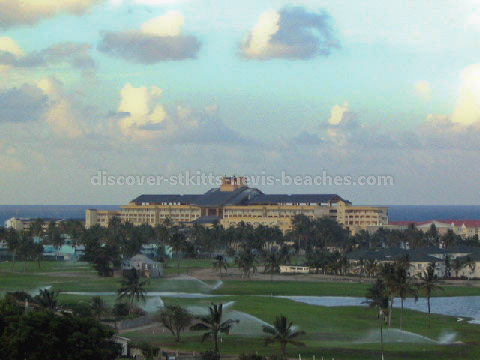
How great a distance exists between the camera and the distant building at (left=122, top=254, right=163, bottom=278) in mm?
154750

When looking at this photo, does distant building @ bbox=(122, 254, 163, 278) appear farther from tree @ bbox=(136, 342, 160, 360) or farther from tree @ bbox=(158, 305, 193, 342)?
tree @ bbox=(136, 342, 160, 360)

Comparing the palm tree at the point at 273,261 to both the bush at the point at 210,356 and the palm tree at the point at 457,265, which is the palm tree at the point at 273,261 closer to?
the palm tree at the point at 457,265

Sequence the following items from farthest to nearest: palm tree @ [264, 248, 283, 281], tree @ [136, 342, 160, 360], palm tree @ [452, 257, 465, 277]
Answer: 1. palm tree @ [264, 248, 283, 281]
2. palm tree @ [452, 257, 465, 277]
3. tree @ [136, 342, 160, 360]

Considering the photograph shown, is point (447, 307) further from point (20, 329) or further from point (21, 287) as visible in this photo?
point (20, 329)

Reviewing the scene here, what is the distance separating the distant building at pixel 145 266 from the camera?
154750mm

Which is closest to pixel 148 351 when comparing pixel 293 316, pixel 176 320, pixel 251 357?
pixel 251 357

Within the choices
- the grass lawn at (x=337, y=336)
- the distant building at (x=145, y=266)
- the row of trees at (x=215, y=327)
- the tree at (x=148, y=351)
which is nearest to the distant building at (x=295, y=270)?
the distant building at (x=145, y=266)

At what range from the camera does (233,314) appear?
9975cm

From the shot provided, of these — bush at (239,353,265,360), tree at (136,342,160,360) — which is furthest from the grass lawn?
tree at (136,342,160,360)

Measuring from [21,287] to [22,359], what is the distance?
74.7 meters

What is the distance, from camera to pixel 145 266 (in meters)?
156

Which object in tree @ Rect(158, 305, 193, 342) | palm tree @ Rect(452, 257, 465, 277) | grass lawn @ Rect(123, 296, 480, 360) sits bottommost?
grass lawn @ Rect(123, 296, 480, 360)

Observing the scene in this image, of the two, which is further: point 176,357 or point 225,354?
point 225,354

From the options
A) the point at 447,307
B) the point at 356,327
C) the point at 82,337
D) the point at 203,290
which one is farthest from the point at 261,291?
the point at 82,337
